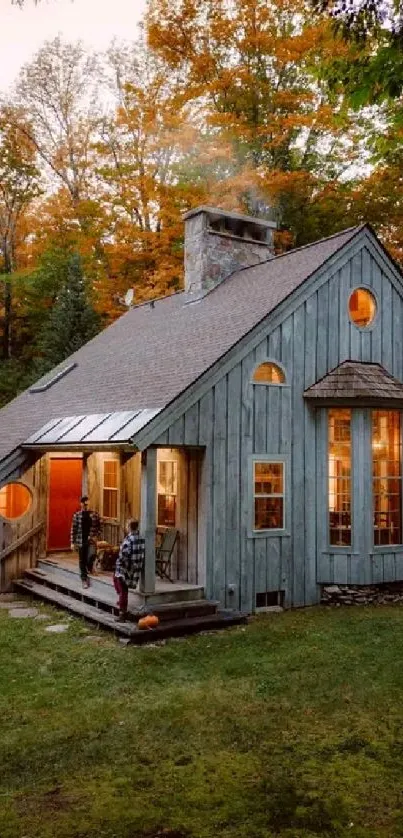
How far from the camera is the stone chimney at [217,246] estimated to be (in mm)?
15695

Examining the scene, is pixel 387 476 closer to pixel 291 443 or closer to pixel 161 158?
pixel 291 443

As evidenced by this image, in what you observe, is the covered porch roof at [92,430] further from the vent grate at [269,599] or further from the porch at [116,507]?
the vent grate at [269,599]

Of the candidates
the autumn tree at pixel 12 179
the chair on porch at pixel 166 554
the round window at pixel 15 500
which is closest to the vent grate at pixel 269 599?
the chair on porch at pixel 166 554

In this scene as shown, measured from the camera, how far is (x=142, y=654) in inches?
341

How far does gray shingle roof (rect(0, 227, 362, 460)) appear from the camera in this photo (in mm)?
11586

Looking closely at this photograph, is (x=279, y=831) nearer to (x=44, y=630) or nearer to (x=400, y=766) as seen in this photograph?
(x=400, y=766)

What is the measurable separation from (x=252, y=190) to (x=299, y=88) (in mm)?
4500

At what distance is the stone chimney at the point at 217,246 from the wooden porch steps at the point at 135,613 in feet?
25.1

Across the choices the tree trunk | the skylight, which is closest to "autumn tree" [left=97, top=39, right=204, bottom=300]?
the tree trunk

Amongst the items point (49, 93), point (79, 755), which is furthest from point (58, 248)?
point (79, 755)

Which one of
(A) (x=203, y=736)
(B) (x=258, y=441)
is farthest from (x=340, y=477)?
(A) (x=203, y=736)

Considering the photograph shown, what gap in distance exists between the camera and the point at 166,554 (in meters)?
11.4

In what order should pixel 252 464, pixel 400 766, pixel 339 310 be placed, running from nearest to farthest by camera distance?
pixel 400 766
pixel 252 464
pixel 339 310

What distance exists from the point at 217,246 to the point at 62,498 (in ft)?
23.3
